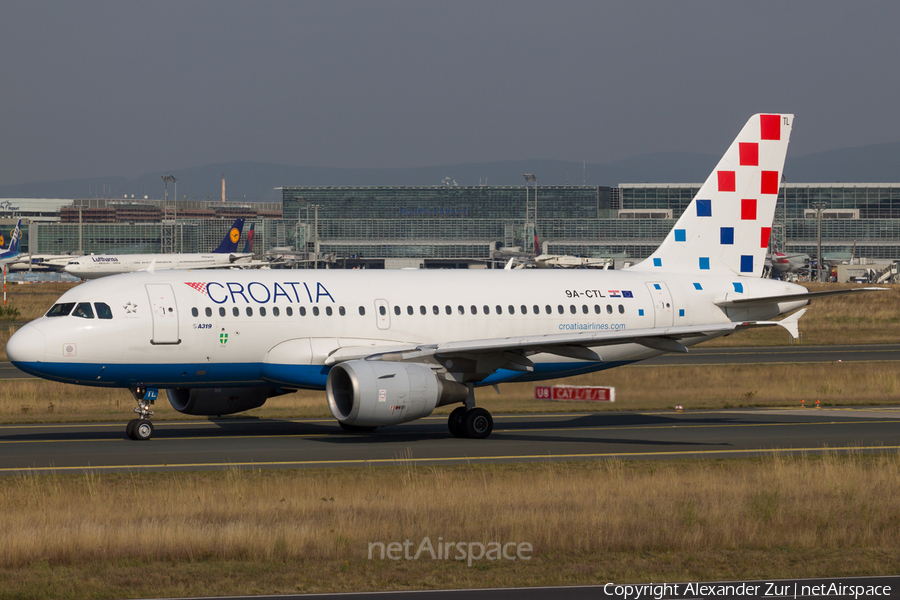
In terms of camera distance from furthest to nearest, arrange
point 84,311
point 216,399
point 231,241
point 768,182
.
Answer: point 231,241
point 768,182
point 216,399
point 84,311

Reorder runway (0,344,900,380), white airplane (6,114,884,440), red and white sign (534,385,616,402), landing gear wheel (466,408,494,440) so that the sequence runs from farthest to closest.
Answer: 1. runway (0,344,900,380)
2. red and white sign (534,385,616,402)
3. landing gear wheel (466,408,494,440)
4. white airplane (6,114,884,440)

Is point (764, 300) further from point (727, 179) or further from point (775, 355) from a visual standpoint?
point (775, 355)

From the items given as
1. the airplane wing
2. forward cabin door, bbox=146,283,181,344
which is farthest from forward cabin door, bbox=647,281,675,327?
forward cabin door, bbox=146,283,181,344

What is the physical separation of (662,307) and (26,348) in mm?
17487

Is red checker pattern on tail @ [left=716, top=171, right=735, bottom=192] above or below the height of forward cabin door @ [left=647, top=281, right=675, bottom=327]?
above

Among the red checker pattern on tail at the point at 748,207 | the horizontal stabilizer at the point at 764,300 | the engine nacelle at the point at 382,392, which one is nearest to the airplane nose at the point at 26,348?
the engine nacelle at the point at 382,392

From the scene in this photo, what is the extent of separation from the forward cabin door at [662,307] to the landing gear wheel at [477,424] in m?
7.04

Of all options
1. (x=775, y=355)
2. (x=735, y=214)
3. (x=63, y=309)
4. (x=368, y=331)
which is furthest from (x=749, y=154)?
(x=775, y=355)

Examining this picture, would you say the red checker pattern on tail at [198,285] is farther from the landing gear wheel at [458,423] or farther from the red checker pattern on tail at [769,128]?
the red checker pattern on tail at [769,128]

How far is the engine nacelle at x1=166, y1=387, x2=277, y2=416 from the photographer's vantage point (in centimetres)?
2883

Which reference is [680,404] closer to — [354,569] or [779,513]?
[779,513]

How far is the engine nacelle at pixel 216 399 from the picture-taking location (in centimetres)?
2883

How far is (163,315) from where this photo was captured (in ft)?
87.2

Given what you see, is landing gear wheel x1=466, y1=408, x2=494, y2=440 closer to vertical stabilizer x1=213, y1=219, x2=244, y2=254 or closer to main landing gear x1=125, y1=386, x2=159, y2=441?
main landing gear x1=125, y1=386, x2=159, y2=441
